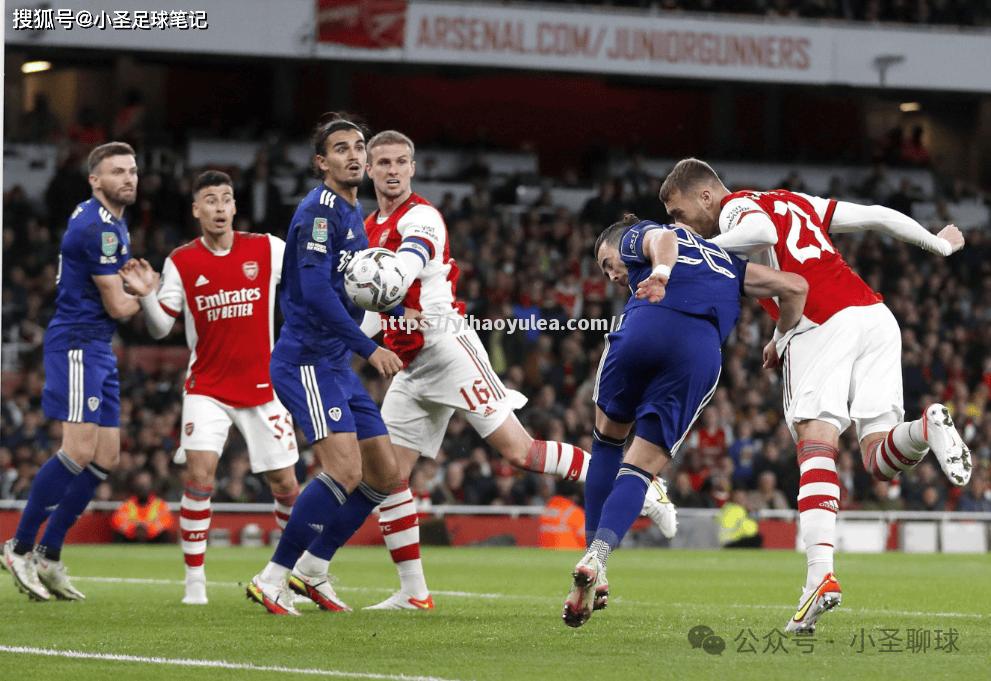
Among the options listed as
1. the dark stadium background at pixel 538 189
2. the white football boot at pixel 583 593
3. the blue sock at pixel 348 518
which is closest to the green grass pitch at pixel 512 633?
the white football boot at pixel 583 593

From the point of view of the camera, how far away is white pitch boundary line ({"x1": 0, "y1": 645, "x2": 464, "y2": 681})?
539 cm

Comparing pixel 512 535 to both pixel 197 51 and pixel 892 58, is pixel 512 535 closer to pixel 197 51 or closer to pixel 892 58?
pixel 197 51

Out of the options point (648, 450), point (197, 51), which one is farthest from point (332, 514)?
point (197, 51)

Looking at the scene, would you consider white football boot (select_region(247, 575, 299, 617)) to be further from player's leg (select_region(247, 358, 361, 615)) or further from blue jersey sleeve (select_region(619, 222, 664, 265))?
blue jersey sleeve (select_region(619, 222, 664, 265))

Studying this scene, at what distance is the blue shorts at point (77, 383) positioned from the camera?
923 centimetres

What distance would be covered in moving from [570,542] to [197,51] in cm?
1081

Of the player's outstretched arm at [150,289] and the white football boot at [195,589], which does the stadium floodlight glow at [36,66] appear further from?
the white football boot at [195,589]

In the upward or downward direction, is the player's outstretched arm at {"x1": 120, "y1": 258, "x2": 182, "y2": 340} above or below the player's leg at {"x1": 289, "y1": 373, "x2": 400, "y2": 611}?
above

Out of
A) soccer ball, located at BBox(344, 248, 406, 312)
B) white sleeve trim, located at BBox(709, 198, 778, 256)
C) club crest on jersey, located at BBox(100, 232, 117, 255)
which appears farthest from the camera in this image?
club crest on jersey, located at BBox(100, 232, 117, 255)

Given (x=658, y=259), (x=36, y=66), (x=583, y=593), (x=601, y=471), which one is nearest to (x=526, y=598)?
(x=601, y=471)

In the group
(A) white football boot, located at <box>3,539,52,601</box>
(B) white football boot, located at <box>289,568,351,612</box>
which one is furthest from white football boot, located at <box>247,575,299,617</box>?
(A) white football boot, located at <box>3,539,52,601</box>

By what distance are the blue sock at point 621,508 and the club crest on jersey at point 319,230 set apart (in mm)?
2054

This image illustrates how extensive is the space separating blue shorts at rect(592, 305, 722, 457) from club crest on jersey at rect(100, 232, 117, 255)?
3.46m

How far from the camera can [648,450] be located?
22.7ft
